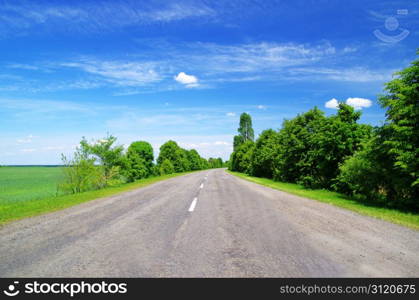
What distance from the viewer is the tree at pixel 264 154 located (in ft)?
106

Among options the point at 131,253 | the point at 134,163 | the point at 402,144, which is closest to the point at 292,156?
the point at 402,144

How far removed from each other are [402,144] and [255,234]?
7552 millimetres

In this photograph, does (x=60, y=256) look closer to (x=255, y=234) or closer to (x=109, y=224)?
(x=109, y=224)

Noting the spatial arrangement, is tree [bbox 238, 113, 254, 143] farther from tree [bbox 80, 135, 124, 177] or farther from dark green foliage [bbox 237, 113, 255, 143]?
tree [bbox 80, 135, 124, 177]

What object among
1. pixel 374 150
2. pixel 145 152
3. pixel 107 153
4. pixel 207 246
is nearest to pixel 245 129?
pixel 145 152

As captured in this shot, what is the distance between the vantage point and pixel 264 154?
32.7 meters

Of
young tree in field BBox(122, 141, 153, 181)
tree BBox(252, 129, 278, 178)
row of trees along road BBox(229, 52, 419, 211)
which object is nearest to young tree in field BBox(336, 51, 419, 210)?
row of trees along road BBox(229, 52, 419, 211)

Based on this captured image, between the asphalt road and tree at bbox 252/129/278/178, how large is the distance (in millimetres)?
24632

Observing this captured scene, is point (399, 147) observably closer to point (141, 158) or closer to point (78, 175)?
point (78, 175)

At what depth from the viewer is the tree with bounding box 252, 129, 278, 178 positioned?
106 feet

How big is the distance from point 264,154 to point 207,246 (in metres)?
29.2

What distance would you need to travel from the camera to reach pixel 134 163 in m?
50.8

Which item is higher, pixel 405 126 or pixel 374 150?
pixel 405 126

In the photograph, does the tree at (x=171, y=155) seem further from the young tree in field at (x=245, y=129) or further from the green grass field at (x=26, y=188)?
the green grass field at (x=26, y=188)
